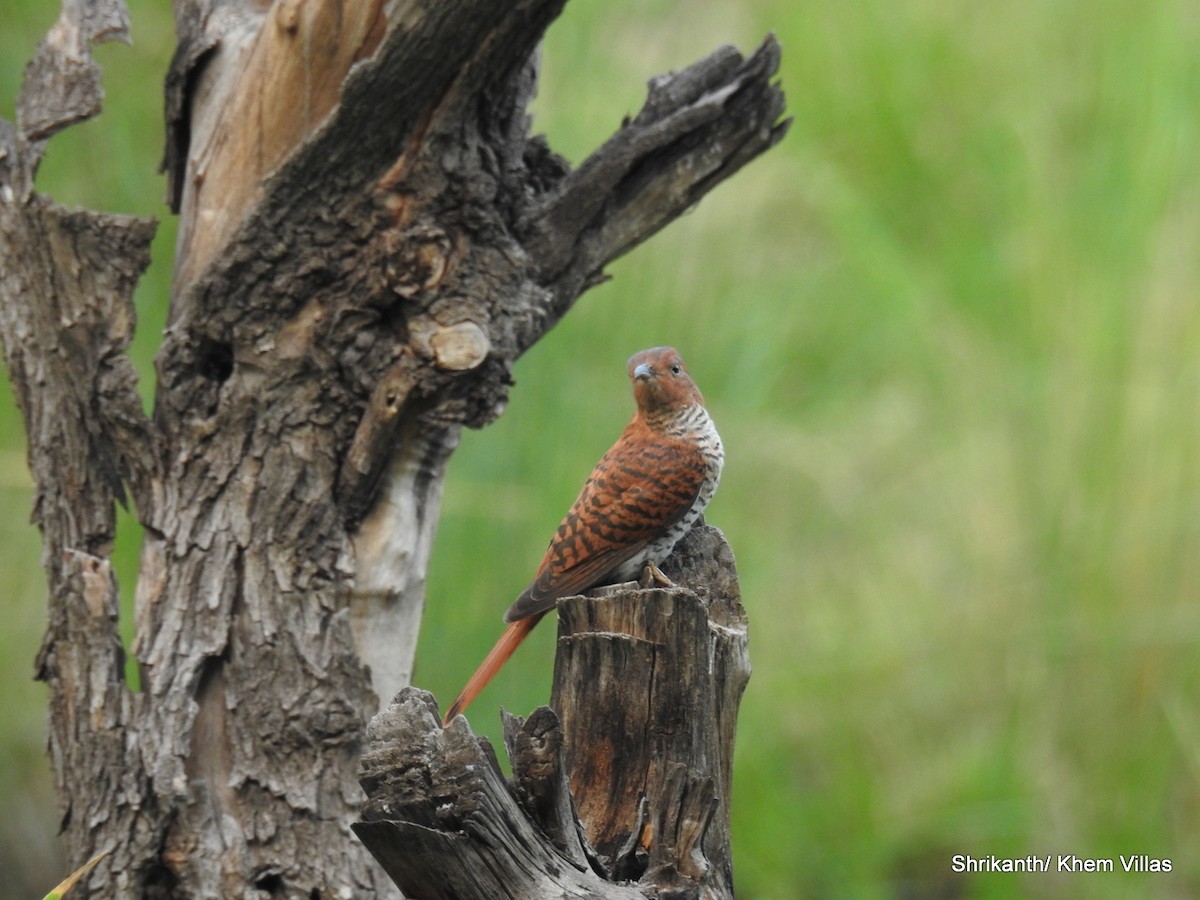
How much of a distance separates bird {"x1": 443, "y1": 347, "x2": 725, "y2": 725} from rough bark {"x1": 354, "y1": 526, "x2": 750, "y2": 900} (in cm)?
29

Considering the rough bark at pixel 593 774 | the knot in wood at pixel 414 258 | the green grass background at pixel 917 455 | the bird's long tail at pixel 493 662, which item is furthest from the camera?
the green grass background at pixel 917 455

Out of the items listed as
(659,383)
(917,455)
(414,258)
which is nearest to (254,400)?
(414,258)

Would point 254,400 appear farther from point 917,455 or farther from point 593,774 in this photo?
point 917,455

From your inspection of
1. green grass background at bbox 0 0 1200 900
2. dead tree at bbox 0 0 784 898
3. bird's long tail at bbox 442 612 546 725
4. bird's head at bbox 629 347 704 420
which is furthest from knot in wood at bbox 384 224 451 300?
green grass background at bbox 0 0 1200 900

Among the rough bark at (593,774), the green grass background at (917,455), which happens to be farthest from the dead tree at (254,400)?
the green grass background at (917,455)

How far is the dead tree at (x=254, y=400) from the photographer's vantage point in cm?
254

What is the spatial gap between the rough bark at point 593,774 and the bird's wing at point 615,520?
0.93ft

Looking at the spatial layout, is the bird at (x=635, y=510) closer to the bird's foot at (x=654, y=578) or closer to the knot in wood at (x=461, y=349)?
the bird's foot at (x=654, y=578)

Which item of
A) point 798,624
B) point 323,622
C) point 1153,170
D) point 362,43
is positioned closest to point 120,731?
point 323,622

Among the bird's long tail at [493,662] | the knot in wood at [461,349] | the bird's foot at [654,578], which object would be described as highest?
the knot in wood at [461,349]

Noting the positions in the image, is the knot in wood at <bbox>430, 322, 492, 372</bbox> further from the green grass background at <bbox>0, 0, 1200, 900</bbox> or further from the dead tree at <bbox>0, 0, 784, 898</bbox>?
the green grass background at <bbox>0, 0, 1200, 900</bbox>

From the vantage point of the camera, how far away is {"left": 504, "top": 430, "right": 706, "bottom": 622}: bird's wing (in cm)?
267

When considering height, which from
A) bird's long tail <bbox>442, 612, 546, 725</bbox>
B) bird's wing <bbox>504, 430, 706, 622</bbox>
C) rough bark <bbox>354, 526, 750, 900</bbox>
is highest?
bird's wing <bbox>504, 430, 706, 622</bbox>

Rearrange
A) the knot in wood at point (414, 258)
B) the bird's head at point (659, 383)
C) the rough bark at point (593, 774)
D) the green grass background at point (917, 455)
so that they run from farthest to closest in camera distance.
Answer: the green grass background at point (917, 455) < the bird's head at point (659, 383) < the knot in wood at point (414, 258) < the rough bark at point (593, 774)
